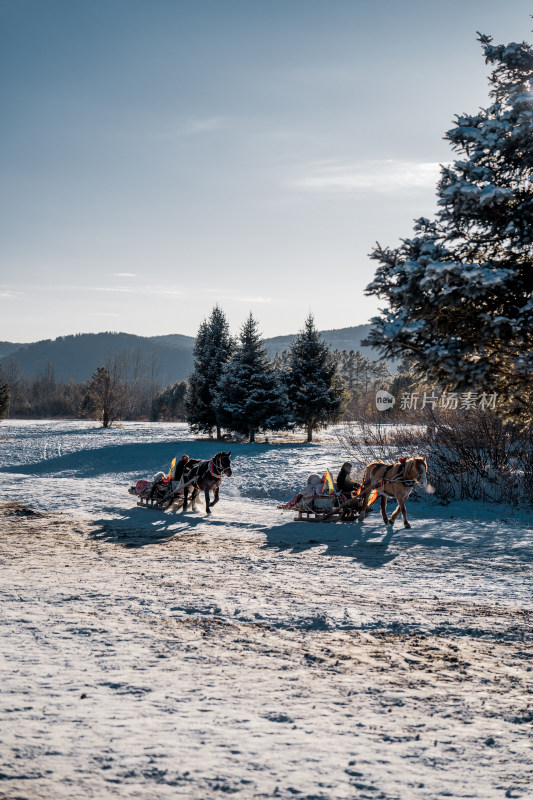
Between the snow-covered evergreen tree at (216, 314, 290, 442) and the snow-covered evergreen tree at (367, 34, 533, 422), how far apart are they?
92.5 feet

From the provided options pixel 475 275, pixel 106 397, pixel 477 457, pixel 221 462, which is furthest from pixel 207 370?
pixel 475 275

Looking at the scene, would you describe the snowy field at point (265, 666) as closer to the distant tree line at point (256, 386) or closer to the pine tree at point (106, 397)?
the distant tree line at point (256, 386)

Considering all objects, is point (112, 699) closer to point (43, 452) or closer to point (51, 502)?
point (51, 502)

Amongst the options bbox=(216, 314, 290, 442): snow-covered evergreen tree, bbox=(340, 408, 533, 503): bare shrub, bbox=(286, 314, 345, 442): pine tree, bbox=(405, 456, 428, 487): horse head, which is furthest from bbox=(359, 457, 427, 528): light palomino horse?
bbox=(286, 314, 345, 442): pine tree

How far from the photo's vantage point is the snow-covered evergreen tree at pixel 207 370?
41531 mm

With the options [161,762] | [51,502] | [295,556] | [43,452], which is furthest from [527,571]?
[43,452]

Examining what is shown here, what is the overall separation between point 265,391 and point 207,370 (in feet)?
26.8

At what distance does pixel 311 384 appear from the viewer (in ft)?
124

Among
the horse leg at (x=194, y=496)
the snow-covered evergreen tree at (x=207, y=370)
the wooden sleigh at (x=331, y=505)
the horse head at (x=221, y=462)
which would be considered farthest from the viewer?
the snow-covered evergreen tree at (x=207, y=370)

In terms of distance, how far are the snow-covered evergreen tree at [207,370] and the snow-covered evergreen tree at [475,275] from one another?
106 ft

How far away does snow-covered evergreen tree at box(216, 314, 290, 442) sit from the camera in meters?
36.0

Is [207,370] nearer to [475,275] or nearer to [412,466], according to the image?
[412,466]

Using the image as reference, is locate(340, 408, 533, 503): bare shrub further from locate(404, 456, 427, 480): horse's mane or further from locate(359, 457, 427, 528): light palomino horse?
locate(404, 456, 427, 480): horse's mane

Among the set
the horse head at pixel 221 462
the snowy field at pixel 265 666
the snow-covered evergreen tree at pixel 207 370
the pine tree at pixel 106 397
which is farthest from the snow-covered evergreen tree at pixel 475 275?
the pine tree at pixel 106 397
